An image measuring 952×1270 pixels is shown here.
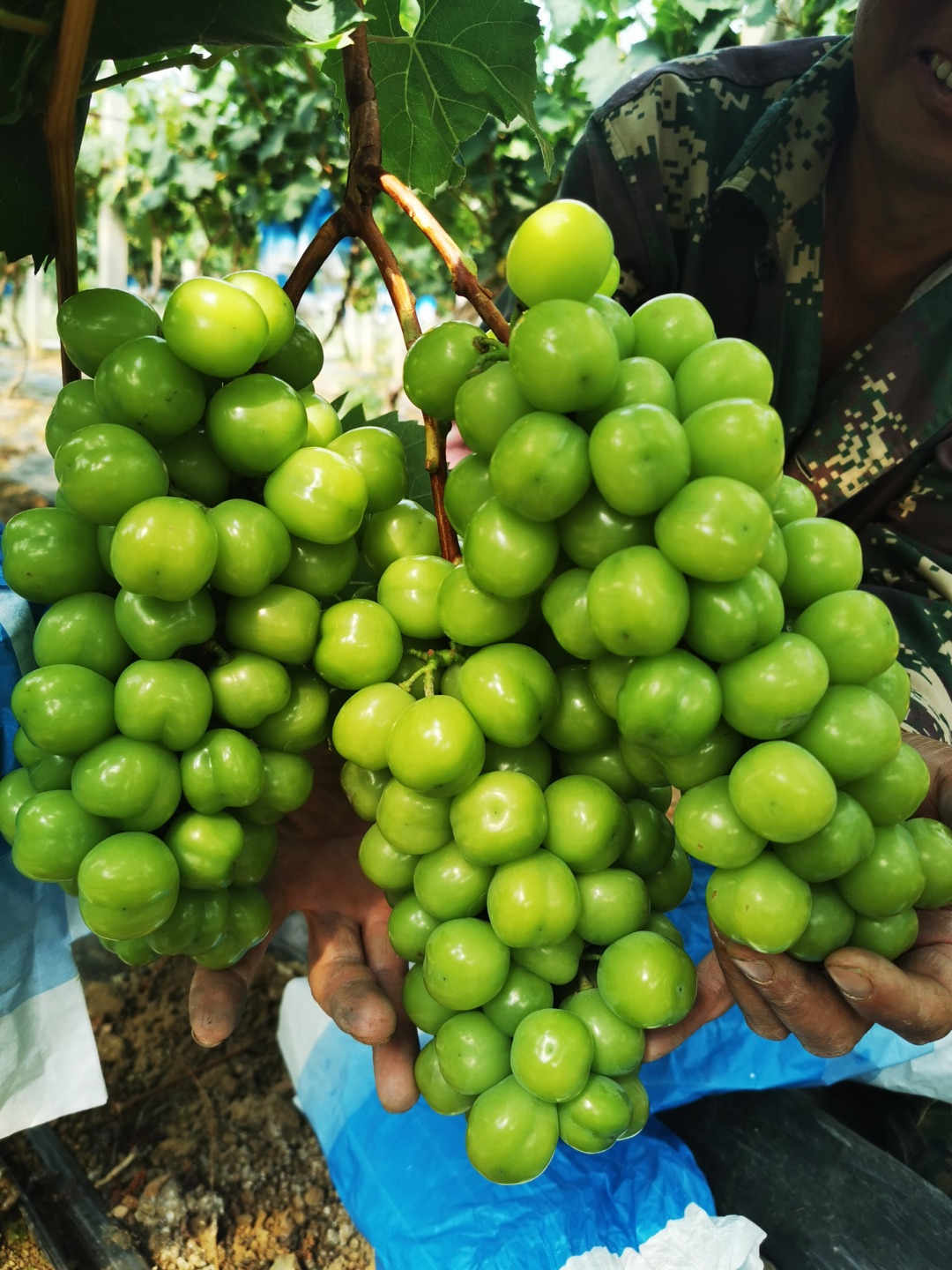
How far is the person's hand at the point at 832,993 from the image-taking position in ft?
2.18

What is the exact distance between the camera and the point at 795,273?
4.98 ft

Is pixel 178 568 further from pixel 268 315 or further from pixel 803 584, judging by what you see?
pixel 803 584

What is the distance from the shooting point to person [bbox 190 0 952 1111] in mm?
1338

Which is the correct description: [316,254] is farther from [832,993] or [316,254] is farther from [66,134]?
[832,993]

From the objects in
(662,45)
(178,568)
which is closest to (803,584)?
(178,568)

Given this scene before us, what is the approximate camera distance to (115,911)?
63 cm

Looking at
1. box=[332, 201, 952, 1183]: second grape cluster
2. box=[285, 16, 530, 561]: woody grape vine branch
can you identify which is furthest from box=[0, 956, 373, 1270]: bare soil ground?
box=[285, 16, 530, 561]: woody grape vine branch

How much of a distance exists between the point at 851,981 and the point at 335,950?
0.49 m

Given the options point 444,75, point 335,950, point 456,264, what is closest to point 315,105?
point 444,75

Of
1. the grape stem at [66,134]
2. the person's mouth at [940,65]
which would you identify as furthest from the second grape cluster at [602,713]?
the person's mouth at [940,65]

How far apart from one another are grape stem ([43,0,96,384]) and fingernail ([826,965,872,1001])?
77cm

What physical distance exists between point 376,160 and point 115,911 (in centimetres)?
61

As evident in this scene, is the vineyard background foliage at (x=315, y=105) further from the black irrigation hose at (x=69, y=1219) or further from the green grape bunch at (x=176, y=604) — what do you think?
the black irrigation hose at (x=69, y=1219)

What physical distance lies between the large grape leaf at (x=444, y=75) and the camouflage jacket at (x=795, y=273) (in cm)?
74
